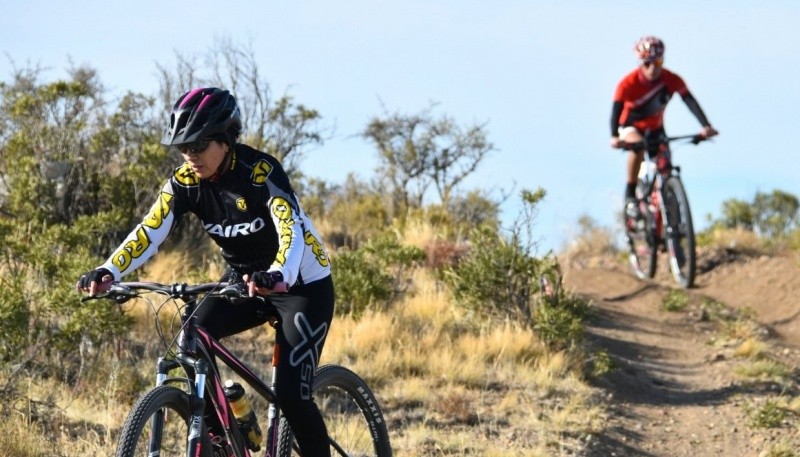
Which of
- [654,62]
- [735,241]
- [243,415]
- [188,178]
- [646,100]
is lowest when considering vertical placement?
[243,415]

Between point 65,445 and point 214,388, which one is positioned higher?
point 214,388

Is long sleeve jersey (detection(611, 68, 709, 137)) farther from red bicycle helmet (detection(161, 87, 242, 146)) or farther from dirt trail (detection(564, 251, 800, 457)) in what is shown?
red bicycle helmet (detection(161, 87, 242, 146))

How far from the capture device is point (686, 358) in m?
11.5

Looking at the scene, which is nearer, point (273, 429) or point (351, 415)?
point (273, 429)

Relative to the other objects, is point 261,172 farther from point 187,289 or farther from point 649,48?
point 649,48

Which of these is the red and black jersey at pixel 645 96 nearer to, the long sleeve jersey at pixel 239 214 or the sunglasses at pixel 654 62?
the sunglasses at pixel 654 62

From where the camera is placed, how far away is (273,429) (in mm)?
5168

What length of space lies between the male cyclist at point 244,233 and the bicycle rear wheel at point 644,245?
8186mm

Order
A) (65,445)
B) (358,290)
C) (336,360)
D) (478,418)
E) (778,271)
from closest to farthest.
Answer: (65,445)
(478,418)
(336,360)
(358,290)
(778,271)

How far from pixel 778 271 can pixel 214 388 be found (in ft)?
37.8

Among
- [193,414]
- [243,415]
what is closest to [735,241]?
[243,415]

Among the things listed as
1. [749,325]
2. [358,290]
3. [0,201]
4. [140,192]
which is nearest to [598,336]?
[749,325]

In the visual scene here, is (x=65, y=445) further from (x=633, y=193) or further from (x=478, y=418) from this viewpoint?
(x=633, y=193)

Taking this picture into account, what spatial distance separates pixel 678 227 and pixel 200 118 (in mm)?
8470
